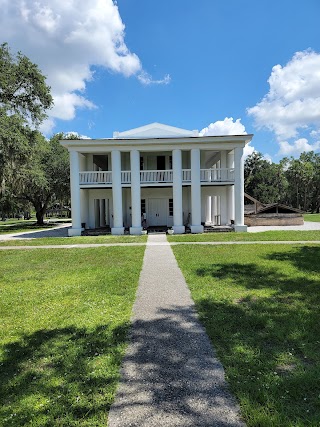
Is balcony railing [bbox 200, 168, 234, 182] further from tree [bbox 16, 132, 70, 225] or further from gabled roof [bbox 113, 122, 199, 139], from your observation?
tree [bbox 16, 132, 70, 225]

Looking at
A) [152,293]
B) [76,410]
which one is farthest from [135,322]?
[76,410]

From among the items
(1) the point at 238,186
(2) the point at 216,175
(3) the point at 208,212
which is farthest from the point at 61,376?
(3) the point at 208,212

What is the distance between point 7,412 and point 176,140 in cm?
1648

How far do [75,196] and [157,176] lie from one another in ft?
18.1

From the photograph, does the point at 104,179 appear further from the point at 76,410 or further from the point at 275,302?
the point at 76,410

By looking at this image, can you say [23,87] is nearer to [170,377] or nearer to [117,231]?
[117,231]

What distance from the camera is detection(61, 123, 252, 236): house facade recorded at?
1773 centimetres

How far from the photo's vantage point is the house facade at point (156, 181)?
698 inches

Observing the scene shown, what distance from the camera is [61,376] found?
301 centimetres

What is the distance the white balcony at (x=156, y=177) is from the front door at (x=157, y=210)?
2463mm

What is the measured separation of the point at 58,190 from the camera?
28609 millimetres

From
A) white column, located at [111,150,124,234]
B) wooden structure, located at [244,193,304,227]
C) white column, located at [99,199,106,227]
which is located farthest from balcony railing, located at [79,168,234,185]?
wooden structure, located at [244,193,304,227]

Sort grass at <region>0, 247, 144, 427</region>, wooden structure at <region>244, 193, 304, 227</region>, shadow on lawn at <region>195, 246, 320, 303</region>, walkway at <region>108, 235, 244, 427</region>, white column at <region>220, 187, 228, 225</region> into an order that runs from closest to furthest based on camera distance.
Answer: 1. walkway at <region>108, 235, 244, 427</region>
2. grass at <region>0, 247, 144, 427</region>
3. shadow on lawn at <region>195, 246, 320, 303</region>
4. white column at <region>220, 187, 228, 225</region>
5. wooden structure at <region>244, 193, 304, 227</region>

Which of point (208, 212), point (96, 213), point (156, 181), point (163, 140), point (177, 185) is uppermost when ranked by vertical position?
point (163, 140)
